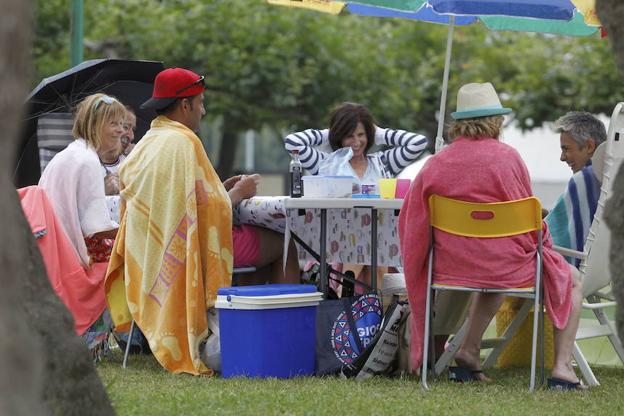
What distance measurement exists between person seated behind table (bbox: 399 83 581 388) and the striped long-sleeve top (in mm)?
2038

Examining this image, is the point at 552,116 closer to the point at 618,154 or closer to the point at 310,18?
the point at 310,18

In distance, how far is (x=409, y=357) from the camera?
19.6 ft

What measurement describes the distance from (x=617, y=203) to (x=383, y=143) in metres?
4.63

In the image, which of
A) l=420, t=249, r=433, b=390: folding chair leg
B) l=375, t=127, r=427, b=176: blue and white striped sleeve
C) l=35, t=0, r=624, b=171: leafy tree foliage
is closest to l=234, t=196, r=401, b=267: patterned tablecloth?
l=420, t=249, r=433, b=390: folding chair leg

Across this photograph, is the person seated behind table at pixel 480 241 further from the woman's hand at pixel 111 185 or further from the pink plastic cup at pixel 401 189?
the woman's hand at pixel 111 185

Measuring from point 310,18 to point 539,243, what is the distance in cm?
1607

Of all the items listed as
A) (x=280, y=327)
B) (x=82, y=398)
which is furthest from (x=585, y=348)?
(x=82, y=398)

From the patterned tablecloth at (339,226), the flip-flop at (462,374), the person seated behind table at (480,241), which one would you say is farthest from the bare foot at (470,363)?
the patterned tablecloth at (339,226)

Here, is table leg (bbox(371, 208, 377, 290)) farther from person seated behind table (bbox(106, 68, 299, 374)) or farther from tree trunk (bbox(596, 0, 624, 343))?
tree trunk (bbox(596, 0, 624, 343))

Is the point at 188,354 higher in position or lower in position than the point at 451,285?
lower

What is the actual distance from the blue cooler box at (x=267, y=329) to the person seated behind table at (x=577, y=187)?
1417mm

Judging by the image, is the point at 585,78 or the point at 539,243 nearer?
the point at 539,243

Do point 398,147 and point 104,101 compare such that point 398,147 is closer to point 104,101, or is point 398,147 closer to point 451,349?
point 104,101

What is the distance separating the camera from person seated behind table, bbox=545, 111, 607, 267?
20.6ft
